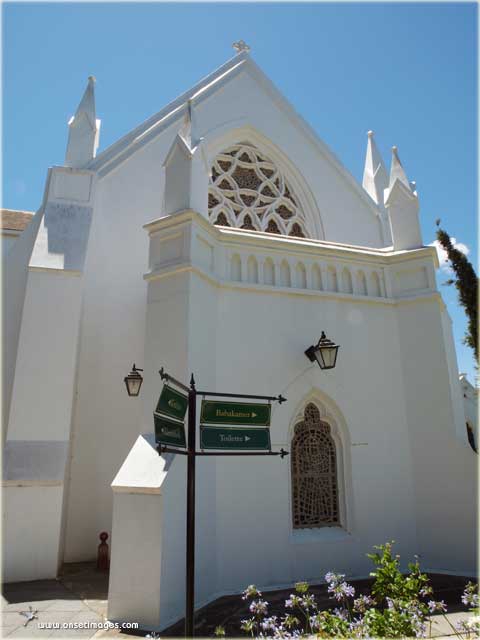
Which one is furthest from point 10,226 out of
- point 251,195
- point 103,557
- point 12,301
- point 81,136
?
point 103,557

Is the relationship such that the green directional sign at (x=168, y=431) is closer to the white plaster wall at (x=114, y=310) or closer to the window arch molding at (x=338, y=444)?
the window arch molding at (x=338, y=444)

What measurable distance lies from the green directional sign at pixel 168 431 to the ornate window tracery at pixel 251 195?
8.48 metres

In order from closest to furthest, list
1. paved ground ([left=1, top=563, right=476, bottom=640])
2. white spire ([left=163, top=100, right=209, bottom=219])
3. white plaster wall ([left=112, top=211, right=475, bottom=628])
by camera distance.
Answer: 1. paved ground ([left=1, top=563, right=476, bottom=640])
2. white plaster wall ([left=112, top=211, right=475, bottom=628])
3. white spire ([left=163, top=100, right=209, bottom=219])

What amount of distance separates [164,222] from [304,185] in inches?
270

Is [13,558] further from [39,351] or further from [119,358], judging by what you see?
[119,358]

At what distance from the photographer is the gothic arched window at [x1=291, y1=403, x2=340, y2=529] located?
6574 millimetres

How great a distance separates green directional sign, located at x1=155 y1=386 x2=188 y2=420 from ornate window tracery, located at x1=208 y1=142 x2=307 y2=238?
830cm

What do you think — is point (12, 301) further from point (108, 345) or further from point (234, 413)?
point (234, 413)

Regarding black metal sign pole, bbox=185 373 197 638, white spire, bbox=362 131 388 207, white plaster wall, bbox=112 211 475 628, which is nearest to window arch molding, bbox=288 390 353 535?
white plaster wall, bbox=112 211 475 628

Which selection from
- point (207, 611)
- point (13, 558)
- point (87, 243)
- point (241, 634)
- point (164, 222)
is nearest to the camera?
point (241, 634)

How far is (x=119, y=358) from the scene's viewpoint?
9047 millimetres

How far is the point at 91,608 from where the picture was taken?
17.2 feet

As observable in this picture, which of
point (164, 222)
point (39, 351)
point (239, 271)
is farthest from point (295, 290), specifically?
point (39, 351)

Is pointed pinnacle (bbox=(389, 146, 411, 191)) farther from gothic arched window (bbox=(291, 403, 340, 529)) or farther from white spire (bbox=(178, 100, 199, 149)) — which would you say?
gothic arched window (bbox=(291, 403, 340, 529))
